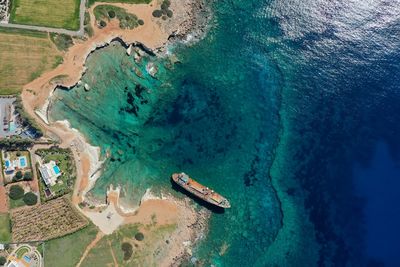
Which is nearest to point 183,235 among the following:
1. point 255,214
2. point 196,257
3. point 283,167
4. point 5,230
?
point 196,257

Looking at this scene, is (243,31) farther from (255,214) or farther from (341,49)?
(255,214)

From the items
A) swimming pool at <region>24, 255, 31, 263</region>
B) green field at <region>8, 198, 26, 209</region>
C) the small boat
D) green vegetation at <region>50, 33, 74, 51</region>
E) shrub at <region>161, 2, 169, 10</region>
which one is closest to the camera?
swimming pool at <region>24, 255, 31, 263</region>

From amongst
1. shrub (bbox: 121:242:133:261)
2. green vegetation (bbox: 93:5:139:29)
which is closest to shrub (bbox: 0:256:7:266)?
shrub (bbox: 121:242:133:261)

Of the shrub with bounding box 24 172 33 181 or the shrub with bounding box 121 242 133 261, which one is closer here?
the shrub with bounding box 24 172 33 181

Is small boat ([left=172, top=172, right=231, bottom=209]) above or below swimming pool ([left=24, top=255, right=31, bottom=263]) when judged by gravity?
above

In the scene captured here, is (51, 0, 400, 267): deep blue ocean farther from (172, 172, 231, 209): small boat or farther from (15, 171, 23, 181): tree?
(15, 171, 23, 181): tree

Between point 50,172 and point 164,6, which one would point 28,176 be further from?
point 164,6

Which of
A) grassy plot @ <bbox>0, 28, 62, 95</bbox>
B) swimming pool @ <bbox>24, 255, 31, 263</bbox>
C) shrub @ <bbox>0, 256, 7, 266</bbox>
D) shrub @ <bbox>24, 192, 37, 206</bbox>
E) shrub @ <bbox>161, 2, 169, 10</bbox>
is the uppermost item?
shrub @ <bbox>161, 2, 169, 10</bbox>
